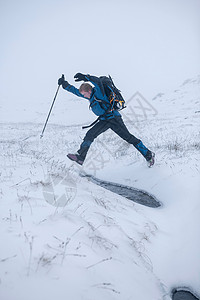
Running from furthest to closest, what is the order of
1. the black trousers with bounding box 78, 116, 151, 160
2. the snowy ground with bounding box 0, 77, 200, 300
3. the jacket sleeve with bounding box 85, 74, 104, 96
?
1. the black trousers with bounding box 78, 116, 151, 160
2. the jacket sleeve with bounding box 85, 74, 104, 96
3. the snowy ground with bounding box 0, 77, 200, 300

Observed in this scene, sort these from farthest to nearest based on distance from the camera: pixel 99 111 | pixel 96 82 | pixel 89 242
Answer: pixel 99 111
pixel 96 82
pixel 89 242

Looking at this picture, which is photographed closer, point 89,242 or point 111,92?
point 89,242

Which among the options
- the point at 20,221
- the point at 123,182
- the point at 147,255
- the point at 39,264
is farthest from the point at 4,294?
the point at 123,182

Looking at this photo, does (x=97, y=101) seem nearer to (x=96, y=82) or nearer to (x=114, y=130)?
(x=96, y=82)

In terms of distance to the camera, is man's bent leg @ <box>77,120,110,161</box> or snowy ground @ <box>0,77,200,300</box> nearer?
snowy ground @ <box>0,77,200,300</box>

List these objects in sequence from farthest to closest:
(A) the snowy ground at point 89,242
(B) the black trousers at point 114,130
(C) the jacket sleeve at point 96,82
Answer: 1. (B) the black trousers at point 114,130
2. (C) the jacket sleeve at point 96,82
3. (A) the snowy ground at point 89,242

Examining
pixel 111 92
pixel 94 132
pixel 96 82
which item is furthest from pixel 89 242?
pixel 96 82

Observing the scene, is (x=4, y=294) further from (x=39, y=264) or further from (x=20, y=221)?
(x=20, y=221)

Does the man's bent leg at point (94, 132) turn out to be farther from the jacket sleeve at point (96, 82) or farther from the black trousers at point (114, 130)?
the jacket sleeve at point (96, 82)

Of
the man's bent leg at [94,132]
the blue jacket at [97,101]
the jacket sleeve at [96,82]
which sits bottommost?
the man's bent leg at [94,132]

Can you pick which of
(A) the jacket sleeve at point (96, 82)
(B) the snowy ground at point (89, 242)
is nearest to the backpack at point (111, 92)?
(A) the jacket sleeve at point (96, 82)

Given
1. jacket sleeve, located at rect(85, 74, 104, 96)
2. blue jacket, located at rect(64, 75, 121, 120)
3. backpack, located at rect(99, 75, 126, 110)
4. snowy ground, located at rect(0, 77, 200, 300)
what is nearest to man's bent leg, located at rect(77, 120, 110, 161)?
blue jacket, located at rect(64, 75, 121, 120)

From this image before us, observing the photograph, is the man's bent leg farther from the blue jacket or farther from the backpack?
the backpack

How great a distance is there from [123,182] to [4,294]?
15.3 ft
